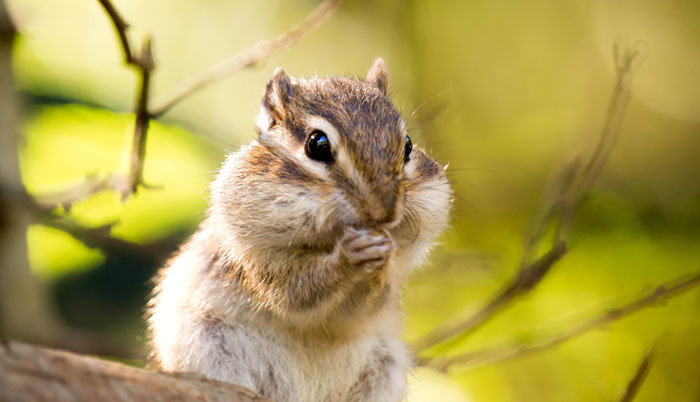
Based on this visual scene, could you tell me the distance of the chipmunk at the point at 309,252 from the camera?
271 cm

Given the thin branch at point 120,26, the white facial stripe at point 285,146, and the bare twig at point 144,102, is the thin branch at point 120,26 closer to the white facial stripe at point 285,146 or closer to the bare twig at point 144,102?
the bare twig at point 144,102

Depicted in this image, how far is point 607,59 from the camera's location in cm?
689

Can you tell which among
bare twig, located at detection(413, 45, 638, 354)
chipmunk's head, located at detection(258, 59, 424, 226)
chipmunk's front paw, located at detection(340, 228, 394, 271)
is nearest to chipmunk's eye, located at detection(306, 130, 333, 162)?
chipmunk's head, located at detection(258, 59, 424, 226)

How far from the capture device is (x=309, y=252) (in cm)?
301

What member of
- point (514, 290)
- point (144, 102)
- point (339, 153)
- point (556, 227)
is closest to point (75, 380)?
point (339, 153)

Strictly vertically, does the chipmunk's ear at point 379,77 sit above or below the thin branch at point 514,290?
above

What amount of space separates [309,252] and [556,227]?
1.74 metres

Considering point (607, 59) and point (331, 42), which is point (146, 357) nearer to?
point (331, 42)

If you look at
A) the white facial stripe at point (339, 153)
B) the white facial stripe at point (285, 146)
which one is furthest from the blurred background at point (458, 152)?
the white facial stripe at point (339, 153)

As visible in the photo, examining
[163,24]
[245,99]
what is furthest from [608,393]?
[163,24]

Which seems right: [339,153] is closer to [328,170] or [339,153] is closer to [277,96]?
[328,170]

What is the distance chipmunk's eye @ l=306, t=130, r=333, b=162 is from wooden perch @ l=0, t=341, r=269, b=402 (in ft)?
3.11

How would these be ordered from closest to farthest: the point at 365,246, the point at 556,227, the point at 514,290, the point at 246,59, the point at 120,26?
the point at 365,246, the point at 120,26, the point at 246,59, the point at 514,290, the point at 556,227

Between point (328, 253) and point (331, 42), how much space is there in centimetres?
460
